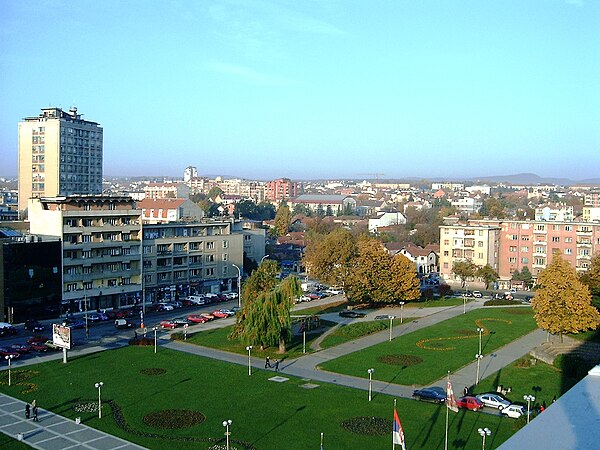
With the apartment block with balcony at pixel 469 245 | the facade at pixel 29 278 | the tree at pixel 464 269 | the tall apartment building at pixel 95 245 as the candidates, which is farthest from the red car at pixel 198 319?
the apartment block with balcony at pixel 469 245

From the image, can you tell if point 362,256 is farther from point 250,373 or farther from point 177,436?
point 177,436

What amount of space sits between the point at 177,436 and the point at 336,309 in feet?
96.3

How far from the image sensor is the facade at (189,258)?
172 ft

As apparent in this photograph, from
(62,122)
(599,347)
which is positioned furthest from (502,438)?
(62,122)

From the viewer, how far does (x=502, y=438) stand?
22.7 m

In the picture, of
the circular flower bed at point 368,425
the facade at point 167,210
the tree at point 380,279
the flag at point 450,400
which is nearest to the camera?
the flag at point 450,400

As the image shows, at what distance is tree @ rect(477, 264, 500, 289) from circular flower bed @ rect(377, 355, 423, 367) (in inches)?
1192


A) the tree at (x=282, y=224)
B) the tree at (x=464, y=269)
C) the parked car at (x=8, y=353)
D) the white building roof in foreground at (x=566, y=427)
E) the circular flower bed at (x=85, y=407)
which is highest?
the white building roof in foreground at (x=566, y=427)

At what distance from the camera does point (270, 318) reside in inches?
1355

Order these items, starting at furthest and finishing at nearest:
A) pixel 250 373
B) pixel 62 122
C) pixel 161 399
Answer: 1. pixel 62 122
2. pixel 250 373
3. pixel 161 399

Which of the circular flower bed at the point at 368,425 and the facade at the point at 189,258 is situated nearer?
the circular flower bed at the point at 368,425

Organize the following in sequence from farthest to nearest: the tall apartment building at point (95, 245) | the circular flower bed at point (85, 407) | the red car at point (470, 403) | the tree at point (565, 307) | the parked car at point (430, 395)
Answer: the tall apartment building at point (95, 245), the tree at point (565, 307), the parked car at point (430, 395), the red car at point (470, 403), the circular flower bed at point (85, 407)

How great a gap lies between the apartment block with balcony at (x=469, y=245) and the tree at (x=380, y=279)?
58.1 feet

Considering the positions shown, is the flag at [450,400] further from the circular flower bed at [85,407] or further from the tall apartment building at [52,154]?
the tall apartment building at [52,154]
